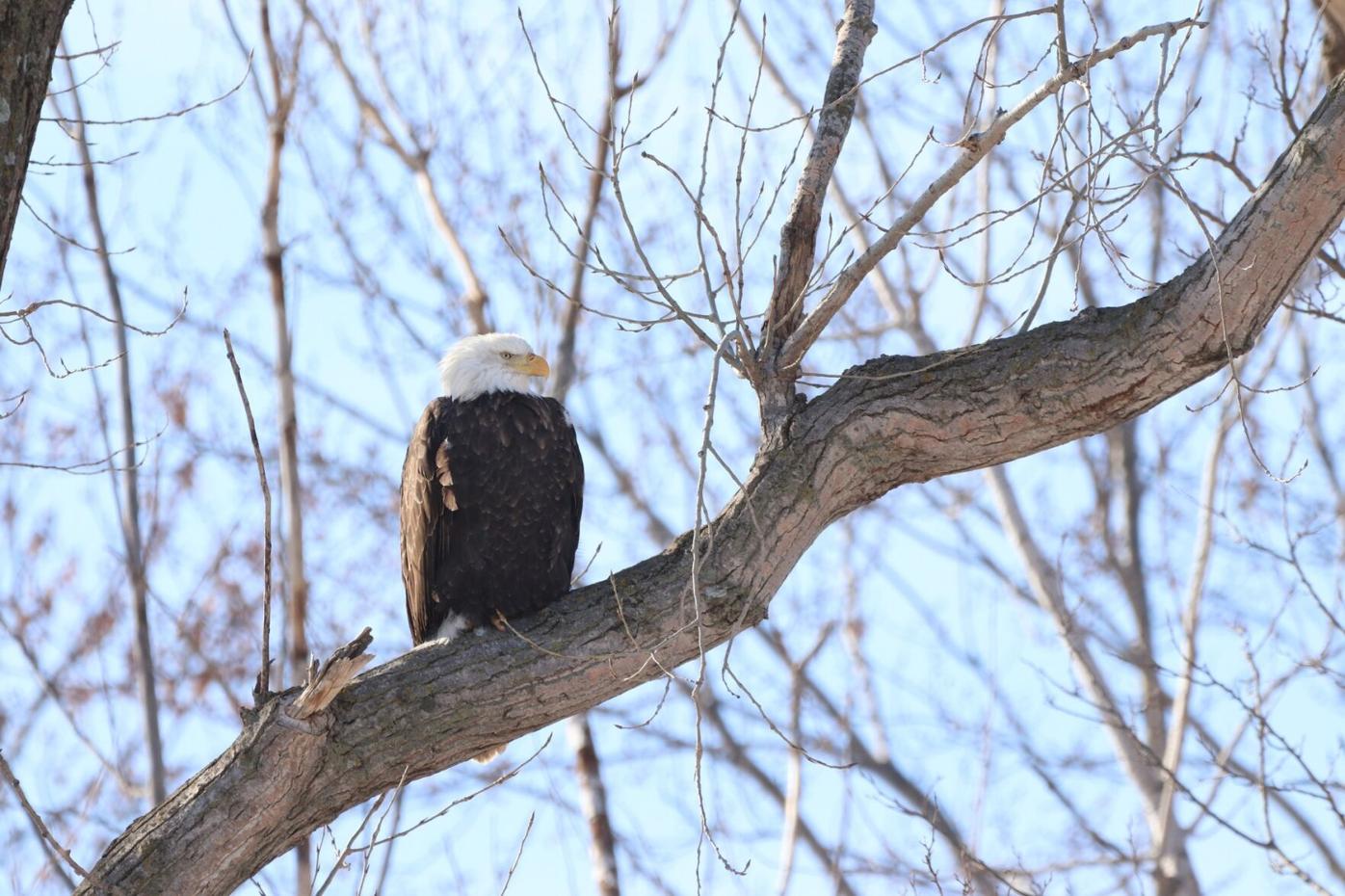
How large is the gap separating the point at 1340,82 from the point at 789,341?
1266 mm

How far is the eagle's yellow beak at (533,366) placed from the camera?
493 cm

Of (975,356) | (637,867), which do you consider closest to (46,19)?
(975,356)

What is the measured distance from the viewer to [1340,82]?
3119 mm

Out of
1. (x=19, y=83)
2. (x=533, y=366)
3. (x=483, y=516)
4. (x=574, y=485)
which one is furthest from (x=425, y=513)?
(x=19, y=83)

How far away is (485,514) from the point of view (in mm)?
4547

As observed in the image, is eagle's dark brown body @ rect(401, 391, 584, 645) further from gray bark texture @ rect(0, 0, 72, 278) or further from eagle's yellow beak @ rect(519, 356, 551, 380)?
gray bark texture @ rect(0, 0, 72, 278)

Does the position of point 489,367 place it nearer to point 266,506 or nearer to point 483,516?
point 483,516

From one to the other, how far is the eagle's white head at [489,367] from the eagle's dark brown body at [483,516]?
0.51 ft

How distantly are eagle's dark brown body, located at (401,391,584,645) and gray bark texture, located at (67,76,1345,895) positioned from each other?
0.82 meters

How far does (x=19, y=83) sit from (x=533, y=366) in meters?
2.34

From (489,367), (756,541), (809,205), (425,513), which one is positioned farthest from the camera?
(489,367)

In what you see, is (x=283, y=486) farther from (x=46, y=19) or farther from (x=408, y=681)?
(x=46, y=19)

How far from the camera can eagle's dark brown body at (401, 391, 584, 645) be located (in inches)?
176

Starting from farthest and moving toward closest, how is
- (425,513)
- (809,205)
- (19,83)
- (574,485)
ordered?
(574,485), (425,513), (809,205), (19,83)
